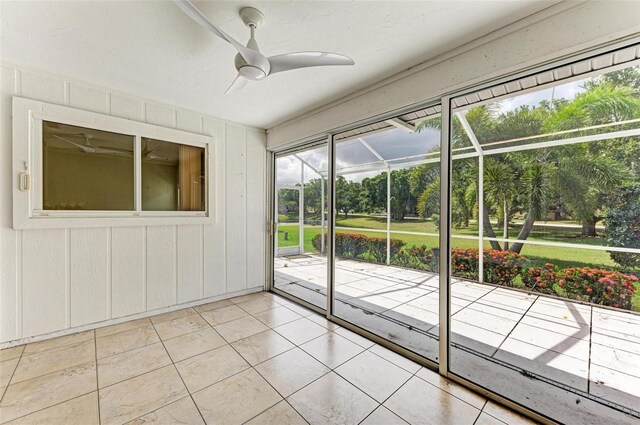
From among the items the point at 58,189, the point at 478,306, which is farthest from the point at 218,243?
the point at 478,306

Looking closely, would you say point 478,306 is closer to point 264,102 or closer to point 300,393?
point 300,393

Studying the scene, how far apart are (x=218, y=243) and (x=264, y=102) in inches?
78.9

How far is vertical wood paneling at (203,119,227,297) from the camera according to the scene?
340 centimetres

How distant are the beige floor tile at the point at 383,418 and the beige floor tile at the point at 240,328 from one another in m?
1.46

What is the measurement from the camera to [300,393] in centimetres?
173

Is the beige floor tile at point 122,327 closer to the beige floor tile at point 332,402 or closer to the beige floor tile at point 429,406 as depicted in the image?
the beige floor tile at point 332,402

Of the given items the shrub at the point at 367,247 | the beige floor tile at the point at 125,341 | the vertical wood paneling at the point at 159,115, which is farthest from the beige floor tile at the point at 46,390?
the shrub at the point at 367,247

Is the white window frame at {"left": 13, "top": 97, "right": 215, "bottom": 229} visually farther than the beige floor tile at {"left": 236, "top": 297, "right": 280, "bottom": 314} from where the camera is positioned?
No

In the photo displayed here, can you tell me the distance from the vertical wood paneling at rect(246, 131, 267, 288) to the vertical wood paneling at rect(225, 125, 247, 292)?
8 centimetres

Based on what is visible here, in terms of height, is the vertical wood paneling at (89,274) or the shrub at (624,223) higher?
the shrub at (624,223)

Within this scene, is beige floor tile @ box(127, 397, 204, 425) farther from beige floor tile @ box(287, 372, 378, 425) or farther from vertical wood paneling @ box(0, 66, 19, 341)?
vertical wood paneling @ box(0, 66, 19, 341)

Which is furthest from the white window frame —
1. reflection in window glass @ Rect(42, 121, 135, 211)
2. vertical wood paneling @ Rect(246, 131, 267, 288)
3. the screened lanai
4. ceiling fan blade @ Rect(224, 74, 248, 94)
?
the screened lanai

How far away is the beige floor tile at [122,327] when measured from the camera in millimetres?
2566

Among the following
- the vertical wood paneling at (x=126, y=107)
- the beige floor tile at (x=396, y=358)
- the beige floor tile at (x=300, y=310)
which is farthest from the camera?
the beige floor tile at (x=300, y=310)
